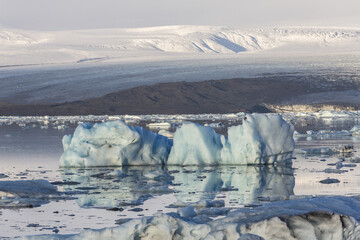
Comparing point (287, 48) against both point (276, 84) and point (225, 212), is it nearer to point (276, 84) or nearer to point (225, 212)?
point (276, 84)

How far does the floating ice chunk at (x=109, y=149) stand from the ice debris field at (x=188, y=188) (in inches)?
0.8

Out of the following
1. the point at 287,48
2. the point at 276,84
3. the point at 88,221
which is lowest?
the point at 88,221

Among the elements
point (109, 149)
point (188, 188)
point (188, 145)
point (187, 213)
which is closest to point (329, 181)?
point (188, 188)

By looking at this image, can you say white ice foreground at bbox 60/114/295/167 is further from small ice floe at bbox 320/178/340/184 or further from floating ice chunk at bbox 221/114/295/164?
small ice floe at bbox 320/178/340/184

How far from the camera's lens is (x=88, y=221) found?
7.73m

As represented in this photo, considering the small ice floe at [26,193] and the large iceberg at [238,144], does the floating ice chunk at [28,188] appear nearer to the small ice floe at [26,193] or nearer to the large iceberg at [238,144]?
the small ice floe at [26,193]

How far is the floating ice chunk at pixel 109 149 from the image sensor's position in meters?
13.2

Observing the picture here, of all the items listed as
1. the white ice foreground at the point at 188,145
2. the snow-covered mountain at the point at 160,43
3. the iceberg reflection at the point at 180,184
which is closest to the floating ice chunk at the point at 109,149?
the white ice foreground at the point at 188,145

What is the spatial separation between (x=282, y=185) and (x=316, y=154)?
16.0ft

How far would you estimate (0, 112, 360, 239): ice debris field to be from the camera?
6.17 m

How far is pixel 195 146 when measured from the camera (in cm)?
1337

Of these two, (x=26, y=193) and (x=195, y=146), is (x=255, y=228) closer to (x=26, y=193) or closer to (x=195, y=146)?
(x=26, y=193)

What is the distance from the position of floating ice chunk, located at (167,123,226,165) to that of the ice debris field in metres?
0.02

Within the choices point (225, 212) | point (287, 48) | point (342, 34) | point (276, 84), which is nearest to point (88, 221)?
point (225, 212)
